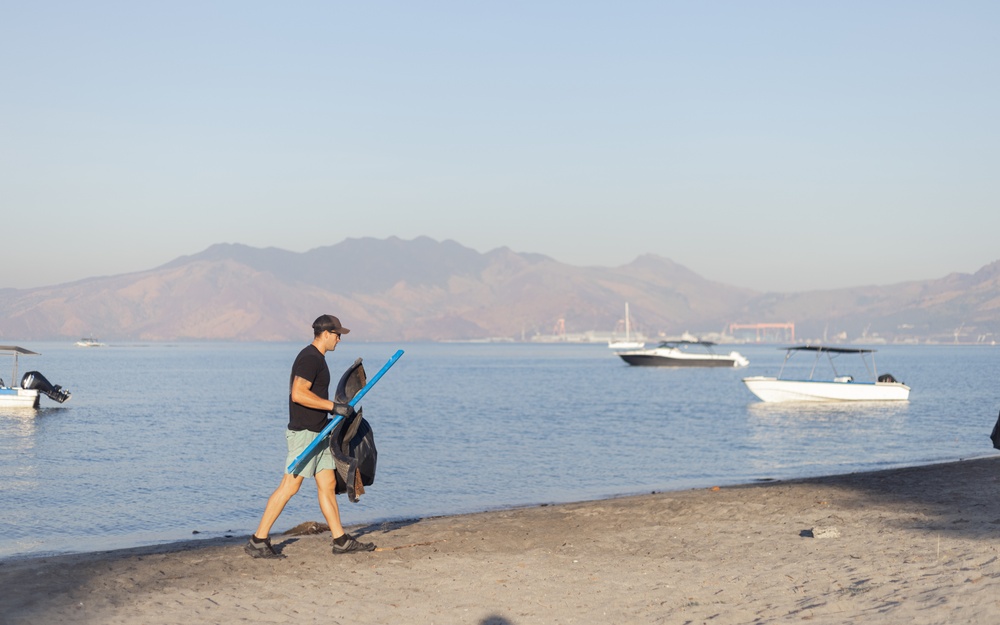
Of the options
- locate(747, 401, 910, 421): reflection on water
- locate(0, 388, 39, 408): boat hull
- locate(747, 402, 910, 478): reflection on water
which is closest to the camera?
locate(747, 402, 910, 478): reflection on water

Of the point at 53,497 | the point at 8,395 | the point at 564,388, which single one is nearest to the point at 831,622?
the point at 53,497

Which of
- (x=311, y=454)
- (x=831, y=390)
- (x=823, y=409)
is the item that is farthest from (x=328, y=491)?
(x=831, y=390)

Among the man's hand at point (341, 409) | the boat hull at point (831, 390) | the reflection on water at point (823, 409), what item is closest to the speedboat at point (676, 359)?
the reflection on water at point (823, 409)

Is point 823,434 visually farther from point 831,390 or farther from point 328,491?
point 328,491

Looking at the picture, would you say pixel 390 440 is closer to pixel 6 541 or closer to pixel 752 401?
pixel 6 541

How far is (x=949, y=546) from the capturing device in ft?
32.3

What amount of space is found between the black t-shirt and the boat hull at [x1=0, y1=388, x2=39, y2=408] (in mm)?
38292

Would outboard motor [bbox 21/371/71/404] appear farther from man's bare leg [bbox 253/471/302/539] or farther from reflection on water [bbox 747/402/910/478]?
man's bare leg [bbox 253/471/302/539]

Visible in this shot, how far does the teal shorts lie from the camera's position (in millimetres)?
9766

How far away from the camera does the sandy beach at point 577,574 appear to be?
25.8 ft

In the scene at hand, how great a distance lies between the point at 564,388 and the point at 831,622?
6558 centimetres

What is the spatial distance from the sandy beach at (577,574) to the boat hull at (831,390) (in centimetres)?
3622

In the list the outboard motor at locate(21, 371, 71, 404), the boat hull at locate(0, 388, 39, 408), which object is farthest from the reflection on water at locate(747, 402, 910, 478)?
the outboard motor at locate(21, 371, 71, 404)

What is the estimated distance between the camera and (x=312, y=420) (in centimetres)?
970
